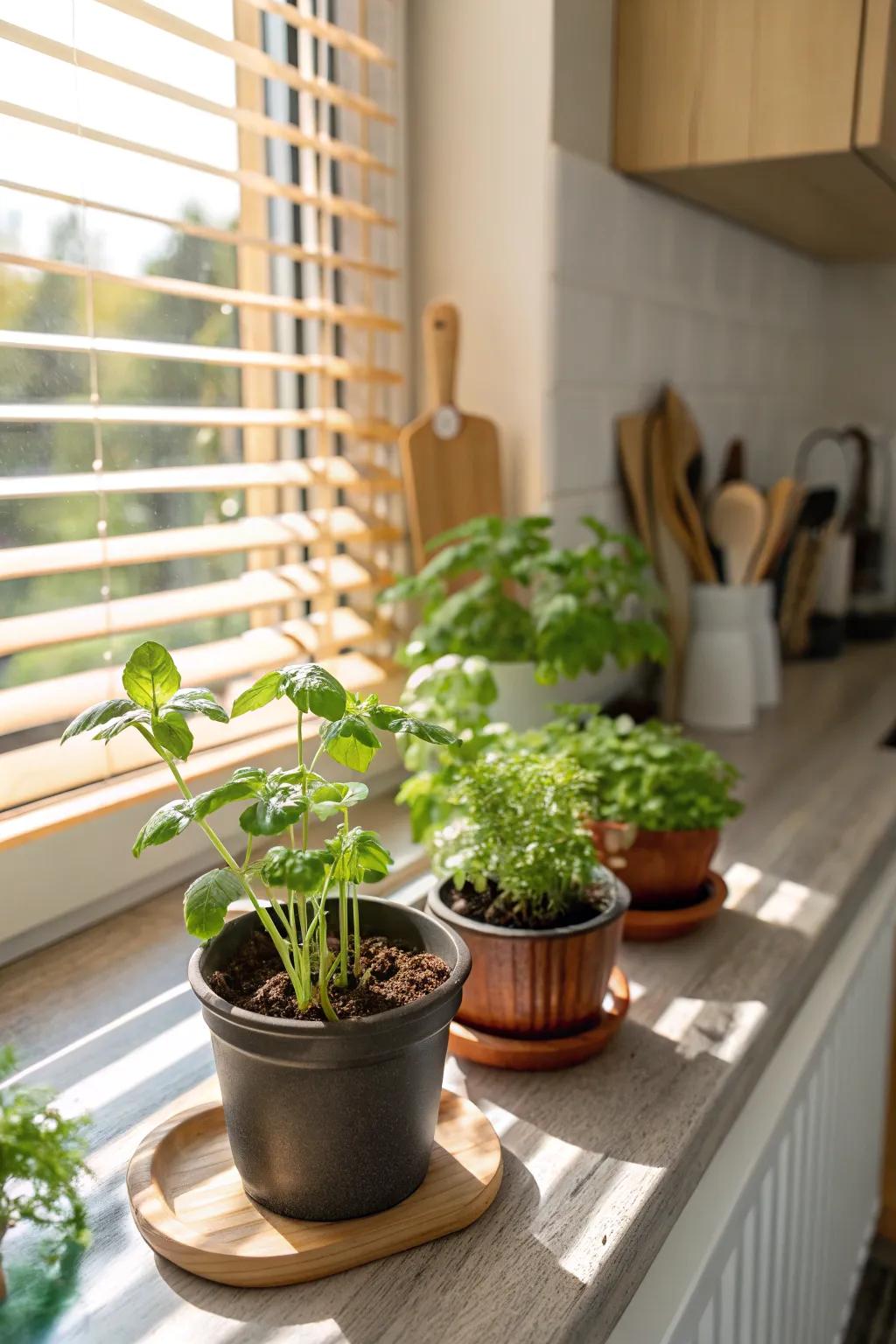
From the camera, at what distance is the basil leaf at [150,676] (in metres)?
0.62

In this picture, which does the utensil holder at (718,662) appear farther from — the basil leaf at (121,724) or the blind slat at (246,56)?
the basil leaf at (121,724)

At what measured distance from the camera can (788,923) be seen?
109cm

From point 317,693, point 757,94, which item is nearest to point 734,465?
point 757,94

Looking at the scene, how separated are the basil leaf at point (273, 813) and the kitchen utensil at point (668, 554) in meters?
1.12

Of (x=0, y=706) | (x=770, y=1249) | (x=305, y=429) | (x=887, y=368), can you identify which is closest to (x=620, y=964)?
(x=770, y=1249)

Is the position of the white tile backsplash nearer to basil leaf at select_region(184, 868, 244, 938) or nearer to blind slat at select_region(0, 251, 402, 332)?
blind slat at select_region(0, 251, 402, 332)

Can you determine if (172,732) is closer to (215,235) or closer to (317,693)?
(317,693)

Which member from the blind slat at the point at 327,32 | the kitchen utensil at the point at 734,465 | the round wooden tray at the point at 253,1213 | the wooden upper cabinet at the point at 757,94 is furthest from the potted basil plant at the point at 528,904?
the kitchen utensil at the point at 734,465

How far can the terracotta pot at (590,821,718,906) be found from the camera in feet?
3.33

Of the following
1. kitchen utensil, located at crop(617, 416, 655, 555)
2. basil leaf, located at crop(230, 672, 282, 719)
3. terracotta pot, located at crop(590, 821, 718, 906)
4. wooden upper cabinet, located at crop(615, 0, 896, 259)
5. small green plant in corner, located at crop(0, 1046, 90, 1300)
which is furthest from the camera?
kitchen utensil, located at crop(617, 416, 655, 555)

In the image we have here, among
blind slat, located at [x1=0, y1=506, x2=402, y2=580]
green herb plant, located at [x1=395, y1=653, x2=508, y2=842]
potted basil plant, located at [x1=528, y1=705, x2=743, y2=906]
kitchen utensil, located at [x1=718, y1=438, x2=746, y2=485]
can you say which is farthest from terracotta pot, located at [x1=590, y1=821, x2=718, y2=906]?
kitchen utensil, located at [x1=718, y1=438, x2=746, y2=485]

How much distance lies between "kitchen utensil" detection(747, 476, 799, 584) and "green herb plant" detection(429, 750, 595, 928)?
3.24 ft

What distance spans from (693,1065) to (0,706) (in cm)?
61

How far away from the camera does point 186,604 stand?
1.12 meters
